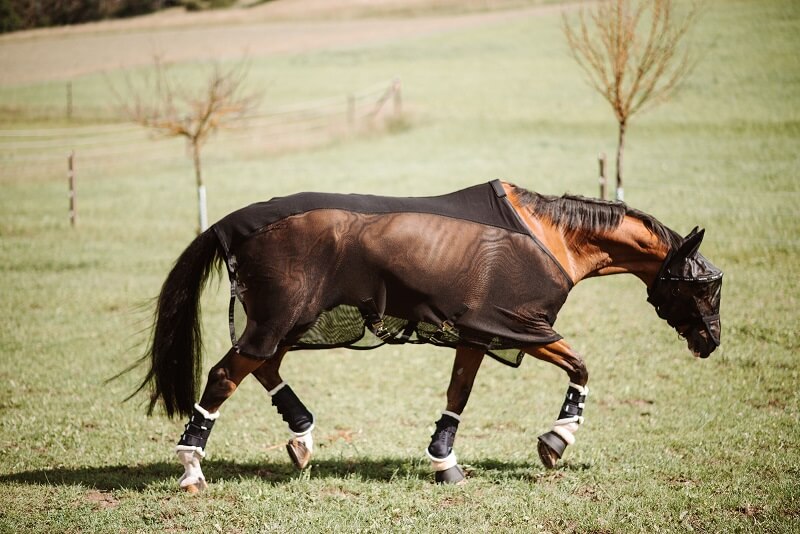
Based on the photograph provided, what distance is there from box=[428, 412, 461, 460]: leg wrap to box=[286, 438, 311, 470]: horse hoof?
0.89 meters

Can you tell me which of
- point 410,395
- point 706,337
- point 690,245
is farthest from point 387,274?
point 410,395

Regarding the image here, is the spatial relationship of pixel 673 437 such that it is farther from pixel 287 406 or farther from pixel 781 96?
pixel 781 96

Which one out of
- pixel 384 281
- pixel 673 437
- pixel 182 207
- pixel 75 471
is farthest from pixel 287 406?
pixel 182 207

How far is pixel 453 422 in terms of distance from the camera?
5469 mm

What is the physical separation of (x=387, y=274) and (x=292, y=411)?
1.28 meters

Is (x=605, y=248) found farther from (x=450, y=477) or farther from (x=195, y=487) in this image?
(x=195, y=487)

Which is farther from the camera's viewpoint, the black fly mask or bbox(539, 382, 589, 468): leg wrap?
the black fly mask

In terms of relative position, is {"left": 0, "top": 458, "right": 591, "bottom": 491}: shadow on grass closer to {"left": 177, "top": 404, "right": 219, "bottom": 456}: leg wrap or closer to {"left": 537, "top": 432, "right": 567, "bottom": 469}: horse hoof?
{"left": 537, "top": 432, "right": 567, "bottom": 469}: horse hoof

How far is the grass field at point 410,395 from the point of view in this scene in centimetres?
482

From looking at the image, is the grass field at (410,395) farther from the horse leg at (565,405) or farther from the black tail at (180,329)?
the black tail at (180,329)

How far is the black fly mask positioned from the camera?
5.40 meters

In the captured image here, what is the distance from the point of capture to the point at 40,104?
32.2 meters

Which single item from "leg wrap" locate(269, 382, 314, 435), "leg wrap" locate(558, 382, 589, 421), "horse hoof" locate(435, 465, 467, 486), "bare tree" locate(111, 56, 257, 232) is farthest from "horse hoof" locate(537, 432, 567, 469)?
"bare tree" locate(111, 56, 257, 232)

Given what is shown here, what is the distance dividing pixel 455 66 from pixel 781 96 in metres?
16.6
